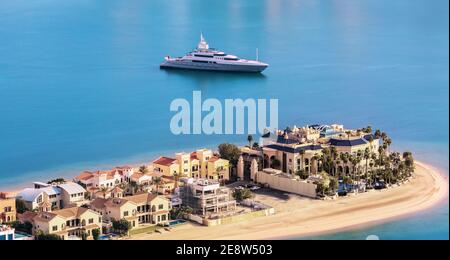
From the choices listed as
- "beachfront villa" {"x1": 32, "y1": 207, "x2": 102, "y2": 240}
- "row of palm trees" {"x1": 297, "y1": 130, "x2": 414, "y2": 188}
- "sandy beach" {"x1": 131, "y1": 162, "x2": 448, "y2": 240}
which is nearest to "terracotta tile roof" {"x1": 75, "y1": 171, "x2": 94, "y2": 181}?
"beachfront villa" {"x1": 32, "y1": 207, "x2": 102, "y2": 240}

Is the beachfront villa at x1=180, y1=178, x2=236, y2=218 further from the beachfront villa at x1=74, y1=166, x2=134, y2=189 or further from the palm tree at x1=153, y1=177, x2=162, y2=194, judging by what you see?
the beachfront villa at x1=74, y1=166, x2=134, y2=189

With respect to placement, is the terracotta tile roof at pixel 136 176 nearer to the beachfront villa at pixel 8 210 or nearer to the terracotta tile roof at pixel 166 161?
the terracotta tile roof at pixel 166 161

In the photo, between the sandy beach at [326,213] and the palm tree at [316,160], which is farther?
the palm tree at [316,160]

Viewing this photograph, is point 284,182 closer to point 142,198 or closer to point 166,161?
point 166,161

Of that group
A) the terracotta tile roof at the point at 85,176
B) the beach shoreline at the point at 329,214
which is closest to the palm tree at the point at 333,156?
the beach shoreline at the point at 329,214

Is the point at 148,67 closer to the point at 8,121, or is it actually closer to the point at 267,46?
the point at 267,46

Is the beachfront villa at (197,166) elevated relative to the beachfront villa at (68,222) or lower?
elevated
